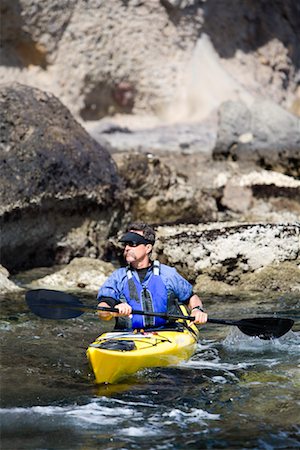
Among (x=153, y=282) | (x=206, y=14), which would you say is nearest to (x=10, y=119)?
(x=153, y=282)

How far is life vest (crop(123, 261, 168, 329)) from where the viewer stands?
6207 mm

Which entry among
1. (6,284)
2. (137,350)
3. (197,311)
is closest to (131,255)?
(197,311)

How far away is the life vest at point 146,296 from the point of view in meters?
→ 6.21

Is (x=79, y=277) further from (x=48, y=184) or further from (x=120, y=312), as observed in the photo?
(x=120, y=312)

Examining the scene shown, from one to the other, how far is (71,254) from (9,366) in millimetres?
4253

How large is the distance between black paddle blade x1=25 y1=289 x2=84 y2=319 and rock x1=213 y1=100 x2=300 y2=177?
7.90 m

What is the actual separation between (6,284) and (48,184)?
1527 mm

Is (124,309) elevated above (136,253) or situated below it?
below

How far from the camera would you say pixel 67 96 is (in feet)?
55.6

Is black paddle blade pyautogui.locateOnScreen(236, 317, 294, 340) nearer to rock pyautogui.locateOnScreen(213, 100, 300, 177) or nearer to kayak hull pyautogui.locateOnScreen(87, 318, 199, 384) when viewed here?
kayak hull pyautogui.locateOnScreen(87, 318, 199, 384)

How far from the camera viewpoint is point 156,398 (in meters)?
5.29

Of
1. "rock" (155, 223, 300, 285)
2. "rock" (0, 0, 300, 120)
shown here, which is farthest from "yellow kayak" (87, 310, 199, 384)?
"rock" (0, 0, 300, 120)

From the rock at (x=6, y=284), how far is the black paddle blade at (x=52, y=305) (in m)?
2.37

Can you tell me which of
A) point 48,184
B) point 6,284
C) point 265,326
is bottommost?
point 6,284
